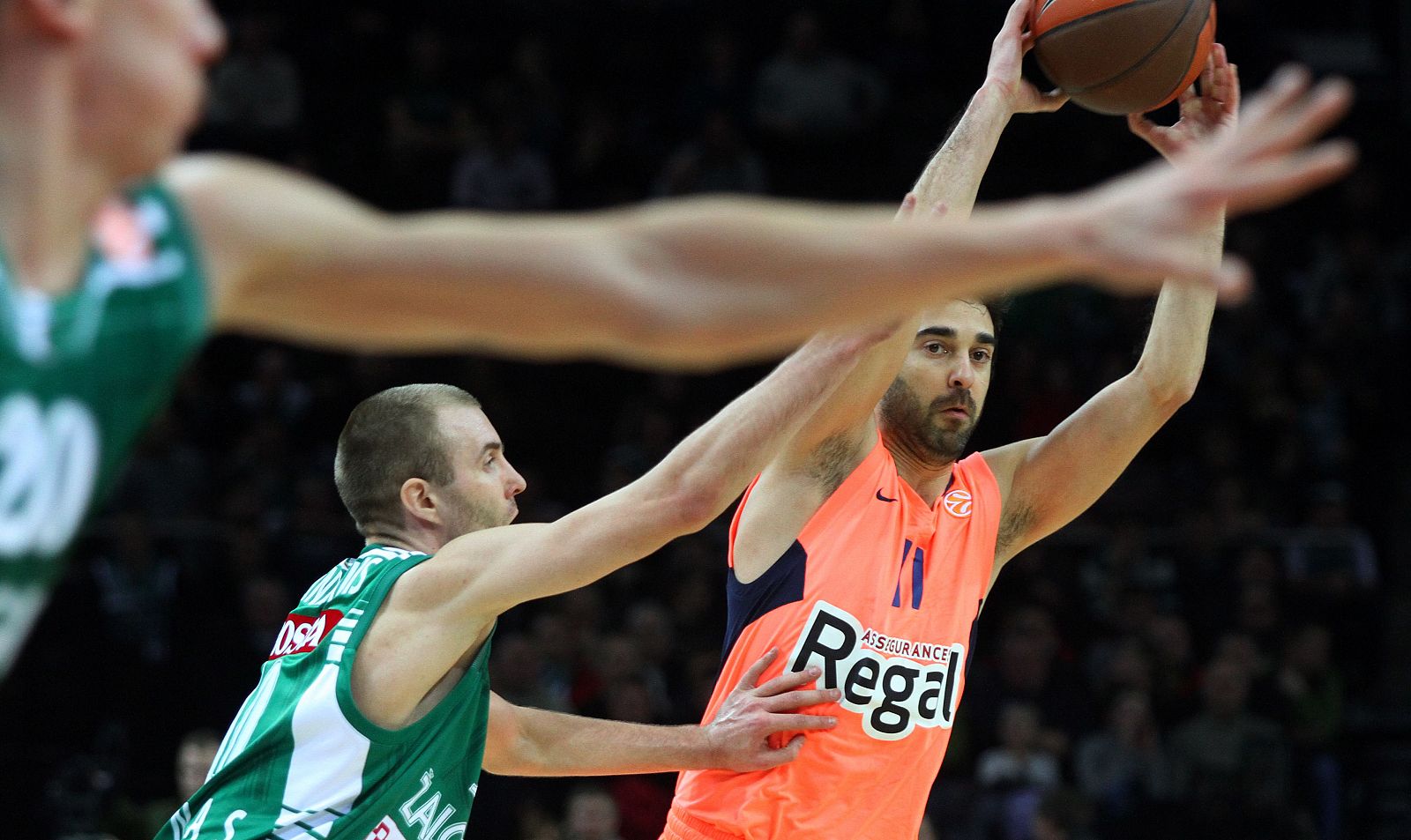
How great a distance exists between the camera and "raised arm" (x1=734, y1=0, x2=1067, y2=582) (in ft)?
14.8

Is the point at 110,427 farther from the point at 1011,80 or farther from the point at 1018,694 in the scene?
the point at 1018,694

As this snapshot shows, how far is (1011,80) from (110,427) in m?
3.18

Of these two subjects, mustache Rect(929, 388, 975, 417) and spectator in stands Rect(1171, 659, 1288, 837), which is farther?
spectator in stands Rect(1171, 659, 1288, 837)

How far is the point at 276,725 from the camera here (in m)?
4.14

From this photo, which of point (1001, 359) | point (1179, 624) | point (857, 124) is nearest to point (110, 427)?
point (1179, 624)

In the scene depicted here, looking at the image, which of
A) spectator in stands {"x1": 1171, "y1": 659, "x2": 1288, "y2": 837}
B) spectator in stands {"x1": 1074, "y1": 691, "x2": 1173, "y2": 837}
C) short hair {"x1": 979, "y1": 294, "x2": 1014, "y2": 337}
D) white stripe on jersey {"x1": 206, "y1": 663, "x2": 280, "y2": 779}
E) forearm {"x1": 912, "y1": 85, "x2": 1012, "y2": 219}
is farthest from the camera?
spectator in stands {"x1": 1074, "y1": 691, "x2": 1173, "y2": 837}

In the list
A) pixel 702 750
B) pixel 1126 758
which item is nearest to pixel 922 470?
pixel 702 750

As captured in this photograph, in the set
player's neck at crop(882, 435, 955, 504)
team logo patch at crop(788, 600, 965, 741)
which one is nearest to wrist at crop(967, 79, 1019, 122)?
player's neck at crop(882, 435, 955, 504)

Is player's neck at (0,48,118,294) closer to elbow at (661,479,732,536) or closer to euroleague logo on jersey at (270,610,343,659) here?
elbow at (661,479,732,536)

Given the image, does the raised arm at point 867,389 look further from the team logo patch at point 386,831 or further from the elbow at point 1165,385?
the team logo patch at point 386,831

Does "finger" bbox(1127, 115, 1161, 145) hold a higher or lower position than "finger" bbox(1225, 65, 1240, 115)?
lower

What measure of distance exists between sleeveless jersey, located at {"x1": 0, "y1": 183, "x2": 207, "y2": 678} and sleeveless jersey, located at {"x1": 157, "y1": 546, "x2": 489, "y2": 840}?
6.05 ft

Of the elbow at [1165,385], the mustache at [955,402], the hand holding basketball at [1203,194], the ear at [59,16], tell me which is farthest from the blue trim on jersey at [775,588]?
the ear at [59,16]

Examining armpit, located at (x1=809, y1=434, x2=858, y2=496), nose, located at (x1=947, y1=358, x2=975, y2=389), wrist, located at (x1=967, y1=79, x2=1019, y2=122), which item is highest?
wrist, located at (x1=967, y1=79, x2=1019, y2=122)
